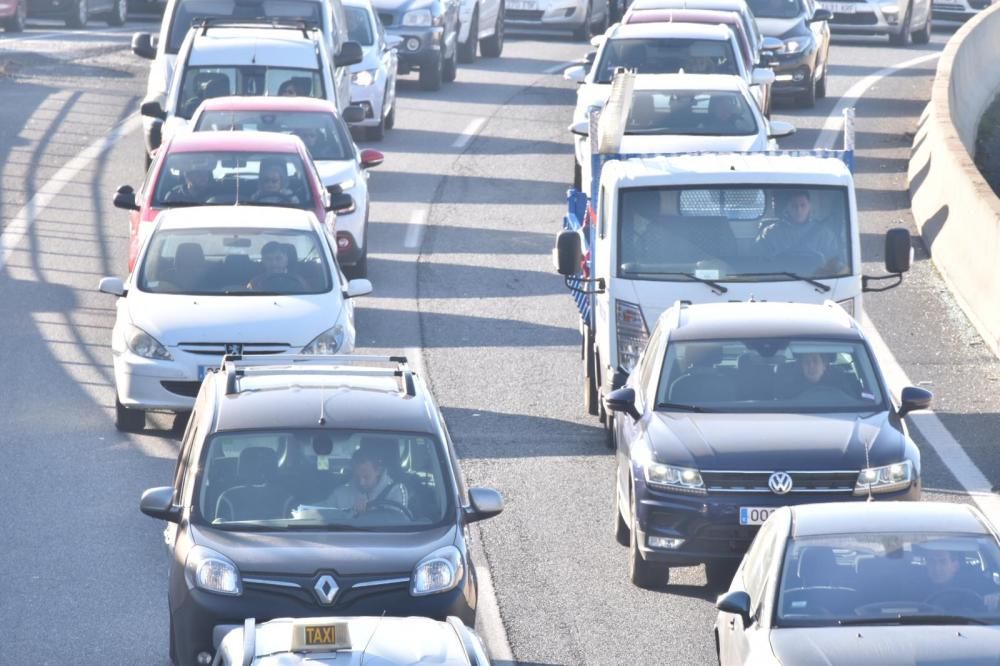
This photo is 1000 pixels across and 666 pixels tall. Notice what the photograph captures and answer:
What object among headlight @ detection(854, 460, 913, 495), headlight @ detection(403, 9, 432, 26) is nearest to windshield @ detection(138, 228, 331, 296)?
headlight @ detection(854, 460, 913, 495)

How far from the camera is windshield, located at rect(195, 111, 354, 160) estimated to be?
72.3ft

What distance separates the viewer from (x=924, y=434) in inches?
634

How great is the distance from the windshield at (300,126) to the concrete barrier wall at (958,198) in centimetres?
629

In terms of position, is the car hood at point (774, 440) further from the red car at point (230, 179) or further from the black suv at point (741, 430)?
the red car at point (230, 179)

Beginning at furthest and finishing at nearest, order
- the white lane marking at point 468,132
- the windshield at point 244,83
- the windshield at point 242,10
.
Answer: the white lane marking at point 468,132, the windshield at point 242,10, the windshield at point 244,83

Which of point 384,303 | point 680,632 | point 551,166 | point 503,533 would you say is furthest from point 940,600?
point 551,166

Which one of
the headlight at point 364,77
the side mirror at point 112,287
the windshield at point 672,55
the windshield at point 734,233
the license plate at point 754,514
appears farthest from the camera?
the headlight at point 364,77

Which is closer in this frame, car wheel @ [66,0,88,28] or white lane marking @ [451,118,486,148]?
white lane marking @ [451,118,486,148]

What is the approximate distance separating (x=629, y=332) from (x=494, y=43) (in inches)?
980

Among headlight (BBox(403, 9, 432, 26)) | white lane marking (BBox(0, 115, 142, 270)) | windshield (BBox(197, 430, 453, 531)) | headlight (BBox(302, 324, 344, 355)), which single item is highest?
windshield (BBox(197, 430, 453, 531))

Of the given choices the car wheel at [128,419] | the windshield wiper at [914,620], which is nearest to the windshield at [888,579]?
the windshield wiper at [914,620]

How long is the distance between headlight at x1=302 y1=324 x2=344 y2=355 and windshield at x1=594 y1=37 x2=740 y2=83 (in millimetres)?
10476

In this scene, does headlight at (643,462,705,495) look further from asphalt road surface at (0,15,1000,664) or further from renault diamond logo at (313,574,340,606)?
renault diamond logo at (313,574,340,606)

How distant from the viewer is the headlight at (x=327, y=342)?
1552 cm
